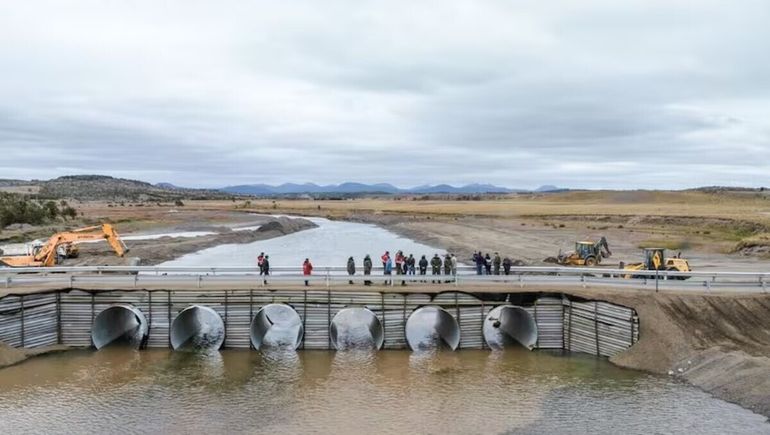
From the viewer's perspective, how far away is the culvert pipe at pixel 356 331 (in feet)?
93.8

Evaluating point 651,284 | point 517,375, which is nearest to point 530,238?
point 651,284

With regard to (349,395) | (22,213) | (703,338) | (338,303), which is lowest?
(349,395)

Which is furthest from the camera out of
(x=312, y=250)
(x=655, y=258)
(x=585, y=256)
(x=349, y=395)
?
(x=312, y=250)

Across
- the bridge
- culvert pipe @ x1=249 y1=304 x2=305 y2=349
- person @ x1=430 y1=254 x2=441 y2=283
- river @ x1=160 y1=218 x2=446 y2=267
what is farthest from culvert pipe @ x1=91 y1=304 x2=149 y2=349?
river @ x1=160 y1=218 x2=446 y2=267

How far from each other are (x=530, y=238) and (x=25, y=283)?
5459 cm

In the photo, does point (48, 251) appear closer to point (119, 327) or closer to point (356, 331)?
point (119, 327)

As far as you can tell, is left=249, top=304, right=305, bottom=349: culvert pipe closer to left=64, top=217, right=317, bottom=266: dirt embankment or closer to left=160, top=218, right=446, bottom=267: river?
left=64, top=217, right=317, bottom=266: dirt embankment

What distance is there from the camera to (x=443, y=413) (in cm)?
2050

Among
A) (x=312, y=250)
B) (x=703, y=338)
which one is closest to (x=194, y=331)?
(x=703, y=338)

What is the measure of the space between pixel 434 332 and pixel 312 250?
37.3 meters

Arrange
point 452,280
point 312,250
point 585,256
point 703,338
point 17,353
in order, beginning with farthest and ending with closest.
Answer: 1. point 312,250
2. point 585,256
3. point 452,280
4. point 17,353
5. point 703,338

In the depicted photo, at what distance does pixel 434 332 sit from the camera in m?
32.1

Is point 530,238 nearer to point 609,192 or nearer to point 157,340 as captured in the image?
point 157,340

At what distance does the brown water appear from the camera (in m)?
19.4
